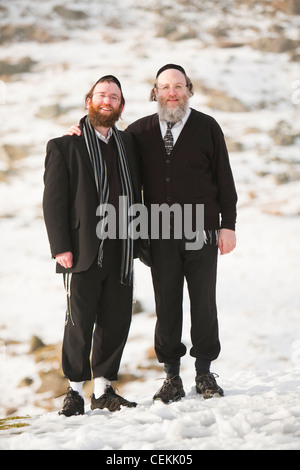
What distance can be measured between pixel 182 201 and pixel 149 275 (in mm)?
6064

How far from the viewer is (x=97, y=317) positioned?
327cm

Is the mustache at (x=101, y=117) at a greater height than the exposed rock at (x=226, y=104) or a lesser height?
lesser

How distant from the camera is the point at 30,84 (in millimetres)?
18734

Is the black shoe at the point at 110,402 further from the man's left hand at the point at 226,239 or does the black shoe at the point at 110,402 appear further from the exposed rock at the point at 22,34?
the exposed rock at the point at 22,34

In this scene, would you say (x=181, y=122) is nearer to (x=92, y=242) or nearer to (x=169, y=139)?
(x=169, y=139)

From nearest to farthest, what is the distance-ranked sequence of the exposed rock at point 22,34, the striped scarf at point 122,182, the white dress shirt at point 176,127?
the striped scarf at point 122,182 → the white dress shirt at point 176,127 → the exposed rock at point 22,34

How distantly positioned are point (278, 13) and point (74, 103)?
46.1 ft

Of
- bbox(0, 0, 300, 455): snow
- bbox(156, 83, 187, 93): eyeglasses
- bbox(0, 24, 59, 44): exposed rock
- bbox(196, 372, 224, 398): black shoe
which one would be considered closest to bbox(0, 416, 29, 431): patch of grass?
bbox(0, 0, 300, 455): snow

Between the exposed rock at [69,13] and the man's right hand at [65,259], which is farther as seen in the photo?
the exposed rock at [69,13]

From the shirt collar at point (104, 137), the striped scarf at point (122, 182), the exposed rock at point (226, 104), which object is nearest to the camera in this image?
the striped scarf at point (122, 182)

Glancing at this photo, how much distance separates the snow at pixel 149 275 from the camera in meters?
2.70

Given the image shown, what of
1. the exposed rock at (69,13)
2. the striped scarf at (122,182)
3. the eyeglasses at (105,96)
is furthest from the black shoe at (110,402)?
the exposed rock at (69,13)
